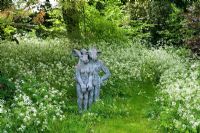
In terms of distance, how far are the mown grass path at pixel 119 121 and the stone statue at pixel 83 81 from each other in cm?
32

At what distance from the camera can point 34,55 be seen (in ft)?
62.6

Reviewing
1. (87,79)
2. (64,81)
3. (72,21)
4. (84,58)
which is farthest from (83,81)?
(72,21)

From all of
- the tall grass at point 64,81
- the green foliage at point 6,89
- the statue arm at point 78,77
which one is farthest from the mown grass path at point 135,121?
the green foliage at point 6,89

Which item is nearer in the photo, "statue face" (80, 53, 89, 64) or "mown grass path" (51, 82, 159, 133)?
"mown grass path" (51, 82, 159, 133)

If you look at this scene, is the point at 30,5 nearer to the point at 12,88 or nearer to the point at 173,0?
the point at 12,88

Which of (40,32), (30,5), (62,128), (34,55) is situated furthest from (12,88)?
(34,55)

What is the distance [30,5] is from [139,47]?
1089cm

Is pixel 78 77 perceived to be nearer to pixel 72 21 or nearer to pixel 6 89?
pixel 6 89

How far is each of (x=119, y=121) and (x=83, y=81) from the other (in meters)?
1.47

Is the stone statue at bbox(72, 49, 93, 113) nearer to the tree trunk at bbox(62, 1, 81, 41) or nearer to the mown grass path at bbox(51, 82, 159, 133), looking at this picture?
the mown grass path at bbox(51, 82, 159, 133)

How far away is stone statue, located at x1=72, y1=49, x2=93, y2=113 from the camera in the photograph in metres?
13.0

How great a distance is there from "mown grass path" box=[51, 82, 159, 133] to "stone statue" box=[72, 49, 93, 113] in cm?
32

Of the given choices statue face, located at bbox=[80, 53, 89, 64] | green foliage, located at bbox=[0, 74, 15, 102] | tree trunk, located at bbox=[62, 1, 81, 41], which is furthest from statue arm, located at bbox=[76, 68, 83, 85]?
tree trunk, located at bbox=[62, 1, 81, 41]

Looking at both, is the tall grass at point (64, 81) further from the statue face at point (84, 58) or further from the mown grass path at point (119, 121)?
the statue face at point (84, 58)
